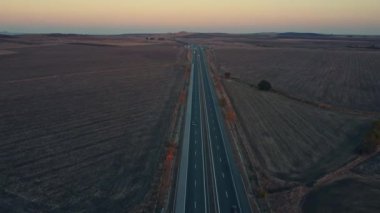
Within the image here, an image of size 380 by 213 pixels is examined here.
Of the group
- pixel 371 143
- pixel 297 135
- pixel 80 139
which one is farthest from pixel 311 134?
pixel 80 139

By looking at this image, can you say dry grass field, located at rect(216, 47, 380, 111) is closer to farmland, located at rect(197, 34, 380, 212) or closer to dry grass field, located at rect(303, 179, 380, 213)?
farmland, located at rect(197, 34, 380, 212)

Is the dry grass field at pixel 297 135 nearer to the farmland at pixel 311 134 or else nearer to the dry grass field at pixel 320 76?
the farmland at pixel 311 134

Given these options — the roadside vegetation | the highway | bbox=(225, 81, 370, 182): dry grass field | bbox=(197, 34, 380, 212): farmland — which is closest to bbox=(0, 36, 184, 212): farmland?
the highway

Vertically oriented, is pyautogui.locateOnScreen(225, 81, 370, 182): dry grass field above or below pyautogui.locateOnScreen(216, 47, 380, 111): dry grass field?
above

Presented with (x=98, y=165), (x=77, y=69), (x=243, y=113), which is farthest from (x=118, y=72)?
(x=98, y=165)

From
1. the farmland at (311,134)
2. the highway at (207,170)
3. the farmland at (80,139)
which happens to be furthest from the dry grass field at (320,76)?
the highway at (207,170)

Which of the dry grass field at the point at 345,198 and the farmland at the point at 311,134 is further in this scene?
the farmland at the point at 311,134

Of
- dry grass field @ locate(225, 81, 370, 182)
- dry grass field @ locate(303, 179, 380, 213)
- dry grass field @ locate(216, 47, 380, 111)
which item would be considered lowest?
dry grass field @ locate(216, 47, 380, 111)
